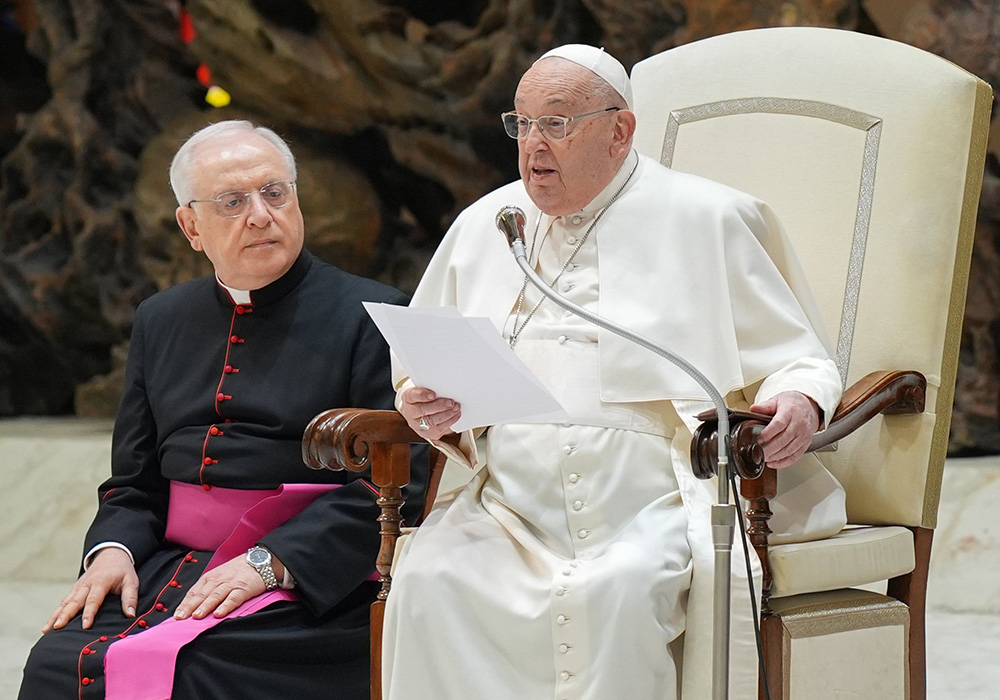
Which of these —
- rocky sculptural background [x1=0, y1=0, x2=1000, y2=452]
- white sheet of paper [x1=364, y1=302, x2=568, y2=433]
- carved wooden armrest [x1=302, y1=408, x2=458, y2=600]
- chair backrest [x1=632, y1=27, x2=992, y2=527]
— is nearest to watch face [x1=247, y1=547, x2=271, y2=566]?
carved wooden armrest [x1=302, y1=408, x2=458, y2=600]

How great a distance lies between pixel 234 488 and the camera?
3170 mm

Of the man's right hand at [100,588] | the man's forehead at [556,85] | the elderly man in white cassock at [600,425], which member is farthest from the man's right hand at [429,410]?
the man's right hand at [100,588]

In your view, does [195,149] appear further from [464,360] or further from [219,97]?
[219,97]

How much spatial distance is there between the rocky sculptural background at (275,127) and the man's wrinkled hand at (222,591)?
3.94 metres

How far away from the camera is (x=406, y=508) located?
316cm

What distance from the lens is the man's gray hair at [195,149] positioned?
3.24m

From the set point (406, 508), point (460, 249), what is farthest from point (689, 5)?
point (406, 508)

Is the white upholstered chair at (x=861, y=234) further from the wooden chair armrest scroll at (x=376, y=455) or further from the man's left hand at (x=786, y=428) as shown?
the wooden chair armrest scroll at (x=376, y=455)

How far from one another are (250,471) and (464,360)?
90cm

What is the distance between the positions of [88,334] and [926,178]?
248 inches

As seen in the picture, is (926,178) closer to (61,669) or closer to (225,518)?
(225,518)

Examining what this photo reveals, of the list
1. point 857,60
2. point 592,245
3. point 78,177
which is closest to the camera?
point 592,245

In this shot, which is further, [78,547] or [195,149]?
[78,547]

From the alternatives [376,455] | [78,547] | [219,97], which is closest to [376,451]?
[376,455]
